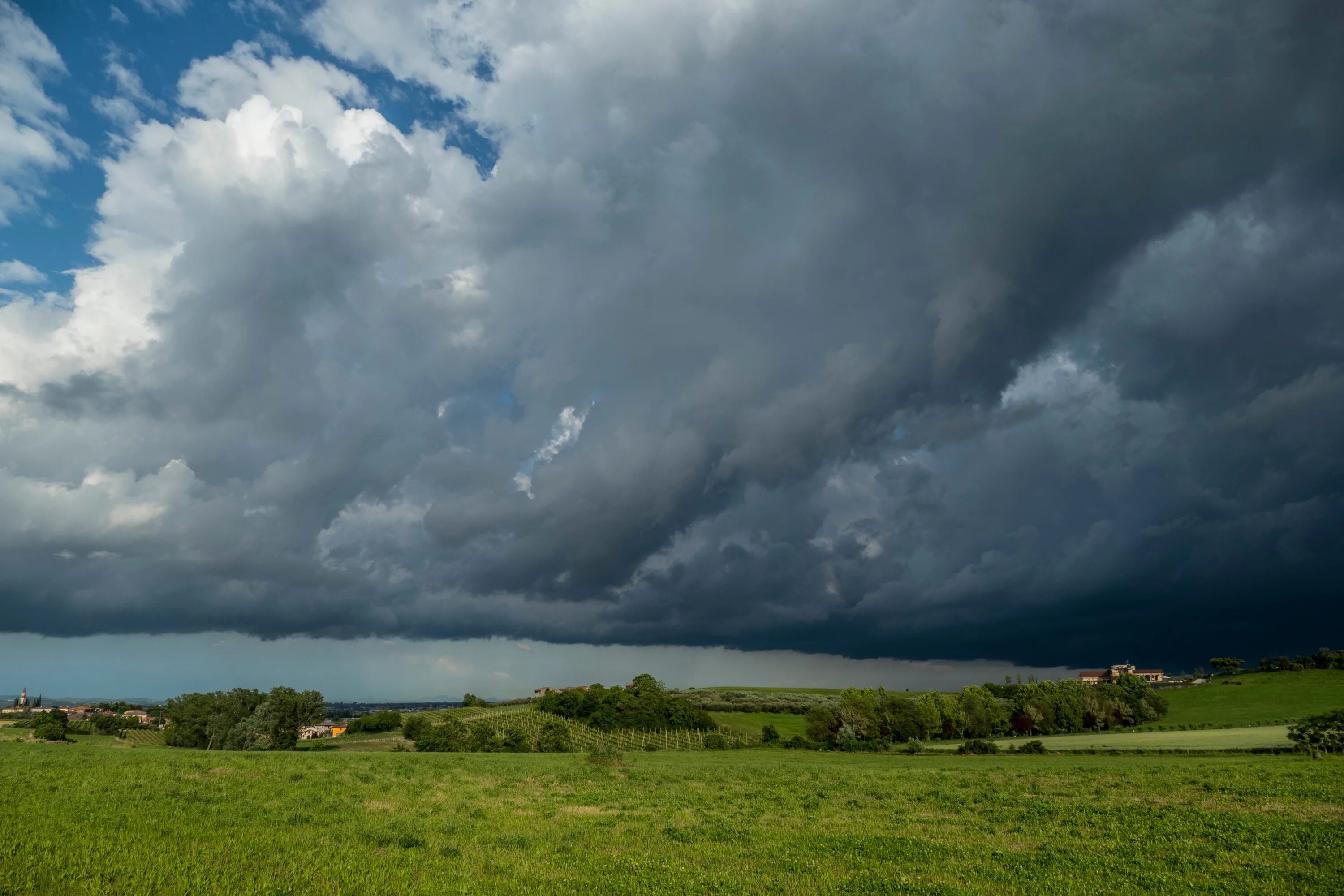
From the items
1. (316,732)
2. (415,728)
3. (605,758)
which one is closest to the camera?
(605,758)

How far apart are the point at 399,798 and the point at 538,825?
391 inches

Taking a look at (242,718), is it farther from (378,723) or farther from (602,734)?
(602,734)

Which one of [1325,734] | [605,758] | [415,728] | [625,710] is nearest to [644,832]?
[605,758]

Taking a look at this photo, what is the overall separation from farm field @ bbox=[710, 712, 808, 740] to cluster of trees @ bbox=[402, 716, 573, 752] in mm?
48628

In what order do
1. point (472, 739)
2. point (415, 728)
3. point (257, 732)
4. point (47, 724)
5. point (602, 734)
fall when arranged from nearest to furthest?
1. point (257, 732)
2. point (47, 724)
3. point (472, 739)
4. point (415, 728)
5. point (602, 734)

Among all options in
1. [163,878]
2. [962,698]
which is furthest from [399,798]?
[962,698]

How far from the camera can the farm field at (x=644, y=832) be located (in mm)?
16484

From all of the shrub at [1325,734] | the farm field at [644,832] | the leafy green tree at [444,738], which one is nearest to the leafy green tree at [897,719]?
the leafy green tree at [444,738]

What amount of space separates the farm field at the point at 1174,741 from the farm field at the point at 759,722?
157ft

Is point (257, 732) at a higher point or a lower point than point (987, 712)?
higher

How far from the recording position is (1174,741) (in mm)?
93125

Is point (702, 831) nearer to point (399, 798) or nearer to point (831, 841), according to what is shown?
point (831, 841)

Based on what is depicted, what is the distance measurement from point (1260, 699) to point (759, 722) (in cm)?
12495

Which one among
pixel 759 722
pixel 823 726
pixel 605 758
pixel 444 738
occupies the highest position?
pixel 605 758
